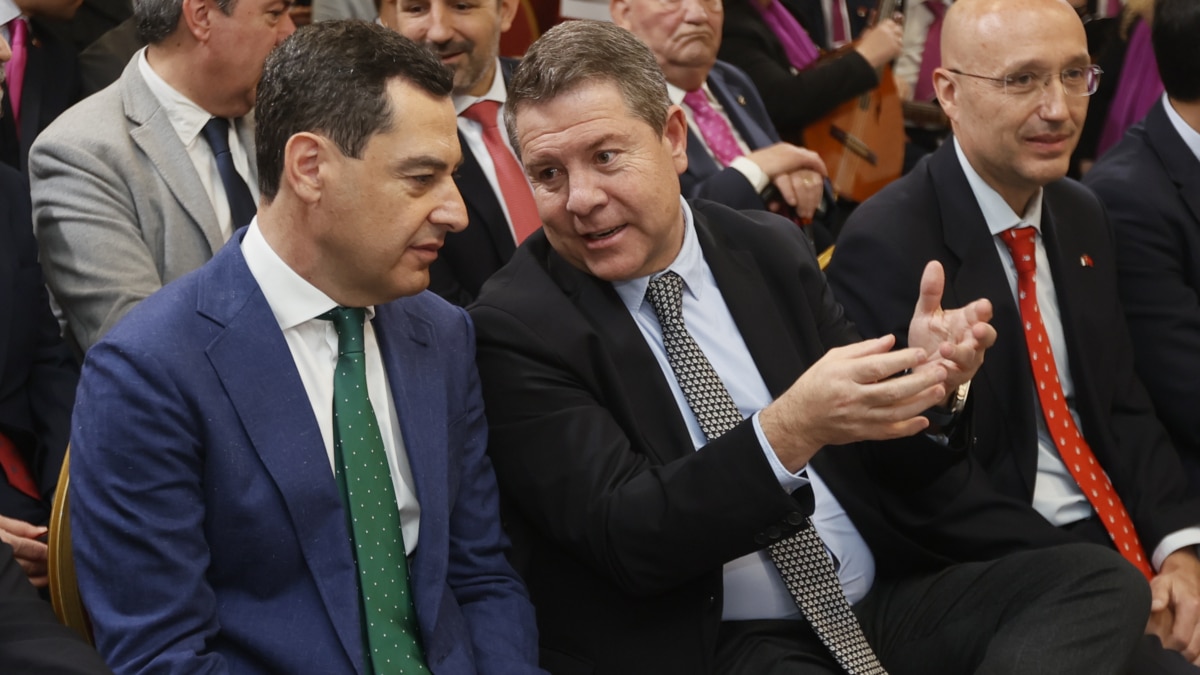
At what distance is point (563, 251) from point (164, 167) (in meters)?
0.99

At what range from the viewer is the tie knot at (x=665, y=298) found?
2439mm

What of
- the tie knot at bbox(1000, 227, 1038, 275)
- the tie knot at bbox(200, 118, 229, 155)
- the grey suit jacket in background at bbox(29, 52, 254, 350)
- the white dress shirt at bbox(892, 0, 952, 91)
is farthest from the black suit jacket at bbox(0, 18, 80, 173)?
the white dress shirt at bbox(892, 0, 952, 91)

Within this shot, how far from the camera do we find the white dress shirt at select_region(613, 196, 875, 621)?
2.34 meters

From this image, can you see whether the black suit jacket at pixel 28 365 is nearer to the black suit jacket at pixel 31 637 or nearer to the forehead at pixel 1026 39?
the black suit jacket at pixel 31 637

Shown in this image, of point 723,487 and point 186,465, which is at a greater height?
point 186,465

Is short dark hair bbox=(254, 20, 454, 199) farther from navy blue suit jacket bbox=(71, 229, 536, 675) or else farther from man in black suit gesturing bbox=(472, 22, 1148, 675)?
man in black suit gesturing bbox=(472, 22, 1148, 675)

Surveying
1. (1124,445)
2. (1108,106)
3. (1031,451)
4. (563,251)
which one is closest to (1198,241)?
(1124,445)

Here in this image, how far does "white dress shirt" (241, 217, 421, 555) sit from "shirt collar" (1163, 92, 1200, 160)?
2.00 metres

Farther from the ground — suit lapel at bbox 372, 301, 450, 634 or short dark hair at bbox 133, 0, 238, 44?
short dark hair at bbox 133, 0, 238, 44

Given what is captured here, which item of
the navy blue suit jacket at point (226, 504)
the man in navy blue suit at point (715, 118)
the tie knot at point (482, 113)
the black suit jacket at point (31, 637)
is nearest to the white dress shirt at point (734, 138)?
the man in navy blue suit at point (715, 118)

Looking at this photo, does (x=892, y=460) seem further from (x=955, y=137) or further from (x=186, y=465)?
(x=186, y=465)

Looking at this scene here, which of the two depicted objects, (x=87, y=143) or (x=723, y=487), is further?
(x=87, y=143)

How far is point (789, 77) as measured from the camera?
4.36 m

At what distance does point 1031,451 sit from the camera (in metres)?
2.76
